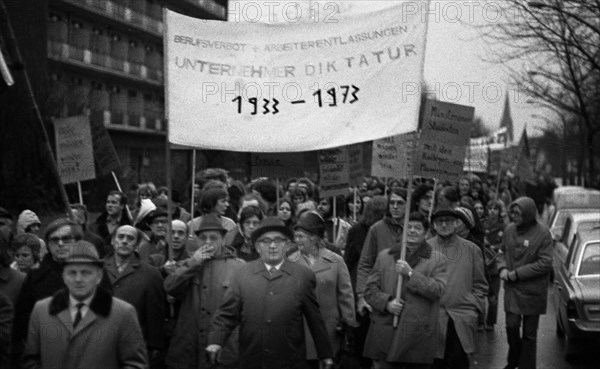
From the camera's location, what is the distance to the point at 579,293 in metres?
12.8

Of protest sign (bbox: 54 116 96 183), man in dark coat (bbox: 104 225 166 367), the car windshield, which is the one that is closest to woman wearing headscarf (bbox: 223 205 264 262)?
man in dark coat (bbox: 104 225 166 367)

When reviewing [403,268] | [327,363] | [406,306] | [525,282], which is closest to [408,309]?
[406,306]

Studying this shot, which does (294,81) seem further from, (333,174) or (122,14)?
(122,14)

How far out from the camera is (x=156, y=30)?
2420 inches

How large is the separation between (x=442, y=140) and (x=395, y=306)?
332 cm

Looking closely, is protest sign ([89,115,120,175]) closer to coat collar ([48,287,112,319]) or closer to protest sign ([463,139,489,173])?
coat collar ([48,287,112,319])

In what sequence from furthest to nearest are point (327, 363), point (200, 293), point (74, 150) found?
point (74, 150), point (200, 293), point (327, 363)

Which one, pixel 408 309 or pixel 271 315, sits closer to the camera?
pixel 271 315

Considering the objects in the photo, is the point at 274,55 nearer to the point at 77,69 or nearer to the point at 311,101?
the point at 311,101

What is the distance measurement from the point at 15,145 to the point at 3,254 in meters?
32.3

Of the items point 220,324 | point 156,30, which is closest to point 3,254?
point 220,324

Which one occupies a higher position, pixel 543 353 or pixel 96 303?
pixel 96 303

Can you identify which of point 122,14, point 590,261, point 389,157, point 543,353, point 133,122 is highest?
point 122,14

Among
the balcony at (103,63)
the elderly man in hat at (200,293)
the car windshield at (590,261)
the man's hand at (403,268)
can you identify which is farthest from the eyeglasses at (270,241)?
the balcony at (103,63)
